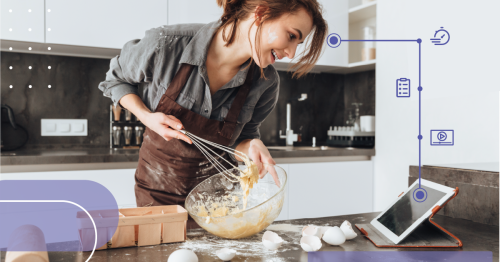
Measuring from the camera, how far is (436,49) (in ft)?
6.99

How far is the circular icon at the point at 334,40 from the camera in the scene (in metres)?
2.62

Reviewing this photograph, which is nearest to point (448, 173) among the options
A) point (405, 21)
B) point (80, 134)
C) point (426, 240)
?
point (426, 240)

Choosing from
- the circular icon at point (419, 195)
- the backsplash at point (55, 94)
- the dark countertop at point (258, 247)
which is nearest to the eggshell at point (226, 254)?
the dark countertop at point (258, 247)

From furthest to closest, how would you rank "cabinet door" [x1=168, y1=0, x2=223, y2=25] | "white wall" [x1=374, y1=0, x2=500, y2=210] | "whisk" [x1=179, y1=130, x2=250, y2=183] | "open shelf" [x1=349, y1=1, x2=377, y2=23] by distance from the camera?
"open shelf" [x1=349, y1=1, x2=377, y2=23] < "cabinet door" [x1=168, y1=0, x2=223, y2=25] < "white wall" [x1=374, y1=0, x2=500, y2=210] < "whisk" [x1=179, y1=130, x2=250, y2=183]

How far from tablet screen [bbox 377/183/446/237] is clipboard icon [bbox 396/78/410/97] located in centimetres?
151

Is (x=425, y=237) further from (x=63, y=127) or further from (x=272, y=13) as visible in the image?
(x=63, y=127)

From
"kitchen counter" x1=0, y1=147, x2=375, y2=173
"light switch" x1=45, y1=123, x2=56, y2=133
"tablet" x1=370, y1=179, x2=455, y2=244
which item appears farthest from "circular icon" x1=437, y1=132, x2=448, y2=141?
"light switch" x1=45, y1=123, x2=56, y2=133

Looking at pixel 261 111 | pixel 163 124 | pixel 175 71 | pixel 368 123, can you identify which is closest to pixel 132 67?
pixel 175 71

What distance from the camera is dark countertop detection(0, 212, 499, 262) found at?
763 millimetres

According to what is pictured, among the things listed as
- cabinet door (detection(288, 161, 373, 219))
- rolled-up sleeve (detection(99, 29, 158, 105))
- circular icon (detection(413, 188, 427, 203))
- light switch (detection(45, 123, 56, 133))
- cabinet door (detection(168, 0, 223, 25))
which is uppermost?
cabinet door (detection(168, 0, 223, 25))

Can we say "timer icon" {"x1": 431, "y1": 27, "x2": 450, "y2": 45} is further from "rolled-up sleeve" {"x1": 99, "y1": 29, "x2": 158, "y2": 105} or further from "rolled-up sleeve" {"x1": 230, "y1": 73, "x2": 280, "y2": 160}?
"rolled-up sleeve" {"x1": 99, "y1": 29, "x2": 158, "y2": 105}

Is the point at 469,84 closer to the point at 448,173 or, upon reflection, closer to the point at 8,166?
the point at 448,173

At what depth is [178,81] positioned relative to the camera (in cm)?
130

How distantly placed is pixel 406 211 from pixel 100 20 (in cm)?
185
